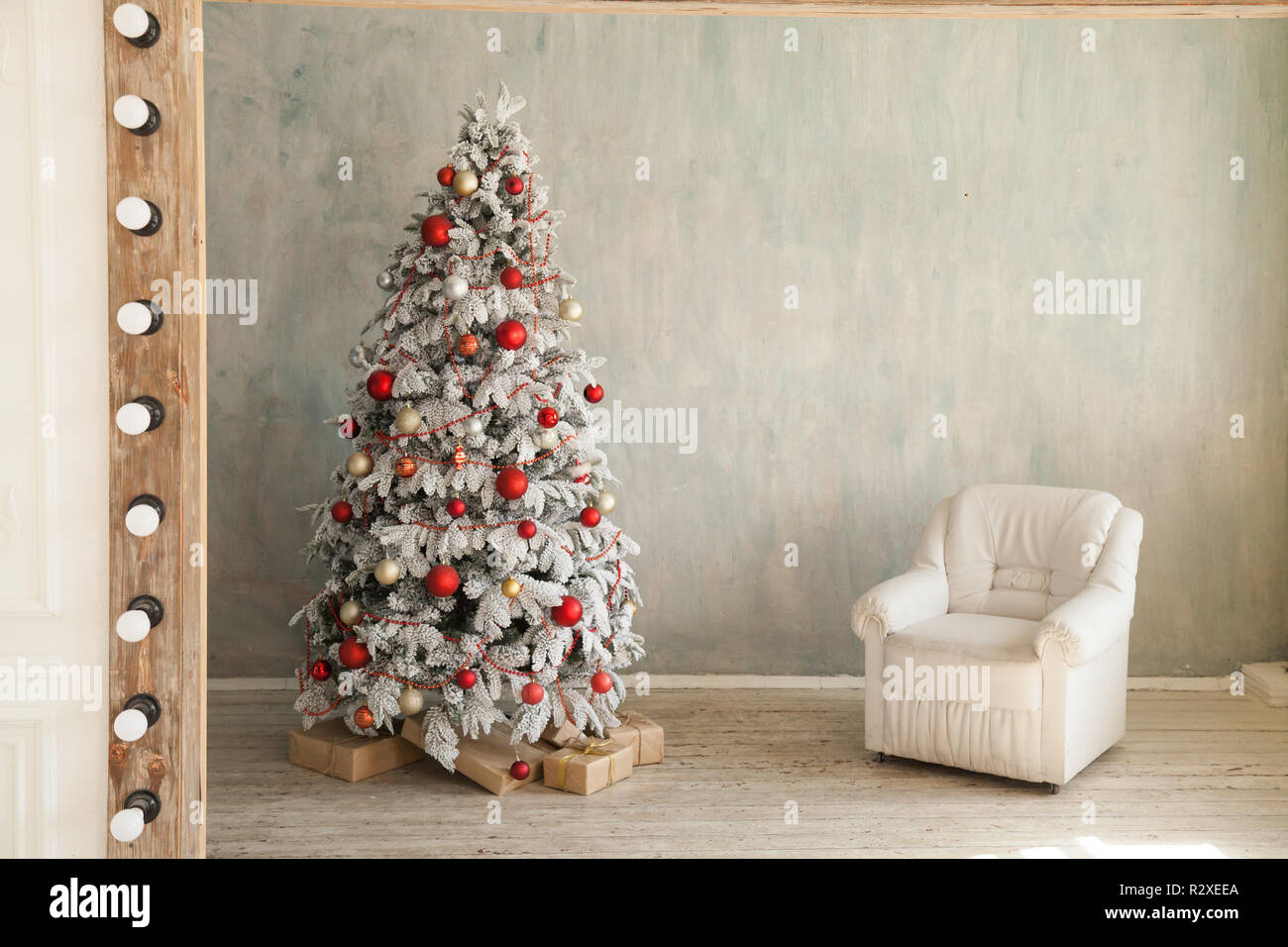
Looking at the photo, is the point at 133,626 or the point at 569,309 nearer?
the point at 133,626

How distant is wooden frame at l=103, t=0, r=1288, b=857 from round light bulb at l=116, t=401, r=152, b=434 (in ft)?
0.22

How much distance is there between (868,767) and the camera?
150 inches

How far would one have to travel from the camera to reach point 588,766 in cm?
356

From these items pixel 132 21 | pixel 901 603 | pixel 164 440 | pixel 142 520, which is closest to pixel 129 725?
pixel 142 520

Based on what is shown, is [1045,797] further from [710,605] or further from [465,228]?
[465,228]

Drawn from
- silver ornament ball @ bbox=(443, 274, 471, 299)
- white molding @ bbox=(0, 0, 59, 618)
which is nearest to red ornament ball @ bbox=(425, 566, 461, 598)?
silver ornament ball @ bbox=(443, 274, 471, 299)

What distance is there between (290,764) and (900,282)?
3331 millimetres

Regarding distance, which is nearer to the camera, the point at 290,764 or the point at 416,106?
the point at 290,764

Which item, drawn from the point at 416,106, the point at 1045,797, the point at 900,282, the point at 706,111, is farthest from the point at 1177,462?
the point at 416,106

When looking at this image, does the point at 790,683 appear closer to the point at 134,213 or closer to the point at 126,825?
the point at 126,825

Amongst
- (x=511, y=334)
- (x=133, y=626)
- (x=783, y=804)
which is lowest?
(x=783, y=804)

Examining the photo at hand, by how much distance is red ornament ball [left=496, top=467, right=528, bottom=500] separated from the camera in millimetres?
3488

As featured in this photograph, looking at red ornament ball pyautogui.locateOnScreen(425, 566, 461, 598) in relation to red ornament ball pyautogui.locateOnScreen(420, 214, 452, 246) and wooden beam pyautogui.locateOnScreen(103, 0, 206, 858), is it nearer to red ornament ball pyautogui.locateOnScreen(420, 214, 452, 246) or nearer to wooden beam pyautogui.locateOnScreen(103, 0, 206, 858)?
red ornament ball pyautogui.locateOnScreen(420, 214, 452, 246)

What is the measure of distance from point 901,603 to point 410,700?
183 centimetres
